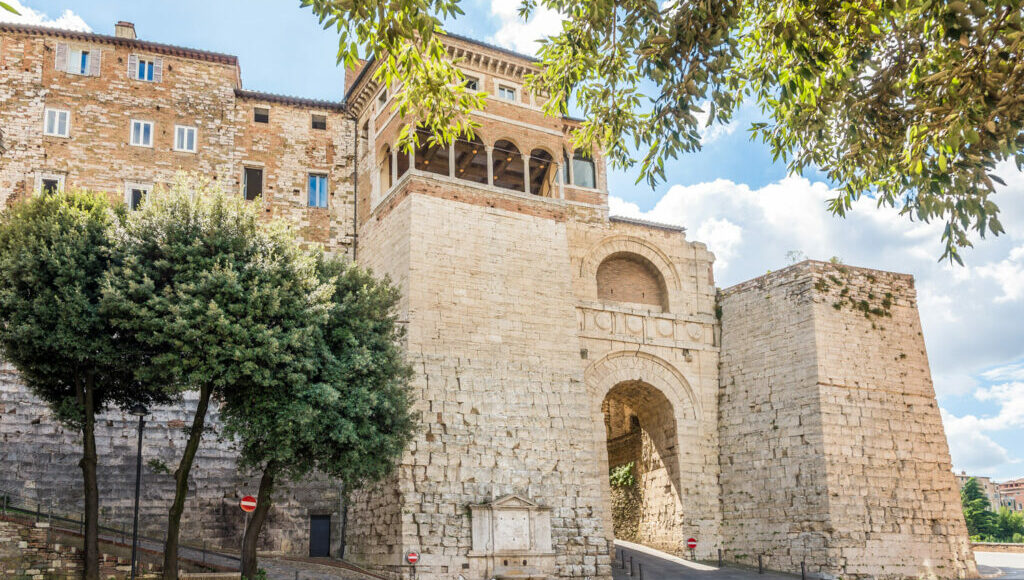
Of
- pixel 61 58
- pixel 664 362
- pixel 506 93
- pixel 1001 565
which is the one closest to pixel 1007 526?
pixel 1001 565

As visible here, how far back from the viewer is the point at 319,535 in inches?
941

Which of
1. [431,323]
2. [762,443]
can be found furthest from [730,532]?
[431,323]

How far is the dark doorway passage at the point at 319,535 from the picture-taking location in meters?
23.8

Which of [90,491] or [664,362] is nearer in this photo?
[90,491]

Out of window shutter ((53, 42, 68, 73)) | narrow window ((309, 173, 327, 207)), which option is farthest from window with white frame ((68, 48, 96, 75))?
narrow window ((309, 173, 327, 207))

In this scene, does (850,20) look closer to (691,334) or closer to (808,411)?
(808,411)

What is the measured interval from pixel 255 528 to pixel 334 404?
329 cm

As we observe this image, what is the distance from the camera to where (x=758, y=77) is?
10375 millimetres

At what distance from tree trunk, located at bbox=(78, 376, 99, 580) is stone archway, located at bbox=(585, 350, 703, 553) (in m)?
12.9

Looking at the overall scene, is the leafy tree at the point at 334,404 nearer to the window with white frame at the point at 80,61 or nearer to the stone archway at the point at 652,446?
the stone archway at the point at 652,446

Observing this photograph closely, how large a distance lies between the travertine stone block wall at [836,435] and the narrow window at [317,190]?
14.0 meters

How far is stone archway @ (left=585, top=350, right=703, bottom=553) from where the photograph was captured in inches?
1021

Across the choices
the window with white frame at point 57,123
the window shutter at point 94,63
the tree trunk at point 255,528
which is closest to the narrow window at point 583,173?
the tree trunk at point 255,528

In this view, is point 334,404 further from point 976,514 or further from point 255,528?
point 976,514
